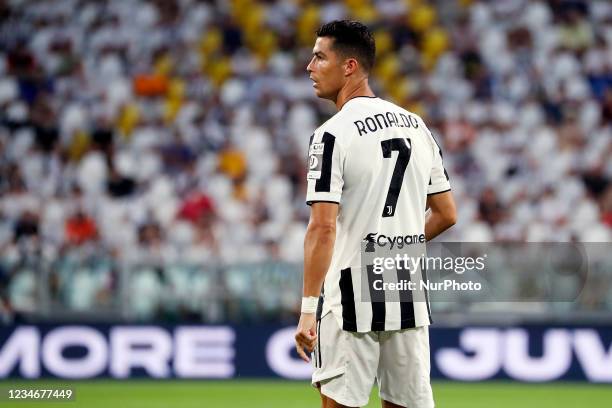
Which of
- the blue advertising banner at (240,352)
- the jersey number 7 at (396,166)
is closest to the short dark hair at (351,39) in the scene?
the jersey number 7 at (396,166)

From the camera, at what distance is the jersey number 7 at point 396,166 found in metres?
4.59

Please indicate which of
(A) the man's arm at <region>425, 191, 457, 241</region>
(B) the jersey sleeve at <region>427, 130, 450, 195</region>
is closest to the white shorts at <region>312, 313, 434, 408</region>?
(A) the man's arm at <region>425, 191, 457, 241</region>

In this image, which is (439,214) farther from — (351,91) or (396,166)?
(351,91)

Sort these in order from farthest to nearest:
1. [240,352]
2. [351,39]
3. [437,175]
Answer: [240,352] → [437,175] → [351,39]

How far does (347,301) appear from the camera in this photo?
15.2 ft

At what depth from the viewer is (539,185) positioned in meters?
13.9

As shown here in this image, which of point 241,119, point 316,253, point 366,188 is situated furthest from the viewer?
point 241,119

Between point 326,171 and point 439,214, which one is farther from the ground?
point 326,171

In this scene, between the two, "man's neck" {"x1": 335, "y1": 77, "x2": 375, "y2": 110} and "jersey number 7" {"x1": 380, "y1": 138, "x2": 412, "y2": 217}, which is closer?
"jersey number 7" {"x1": 380, "y1": 138, "x2": 412, "y2": 217}

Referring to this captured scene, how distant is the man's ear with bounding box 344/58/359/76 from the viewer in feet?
15.4

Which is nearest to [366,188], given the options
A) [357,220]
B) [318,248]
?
[357,220]

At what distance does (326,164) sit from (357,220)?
0.89 ft

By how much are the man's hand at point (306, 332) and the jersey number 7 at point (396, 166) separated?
523mm

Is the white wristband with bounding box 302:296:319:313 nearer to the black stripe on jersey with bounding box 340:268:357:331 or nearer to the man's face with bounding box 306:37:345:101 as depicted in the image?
the black stripe on jersey with bounding box 340:268:357:331
